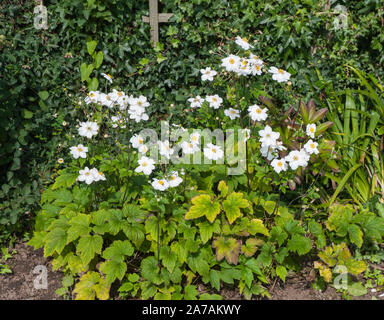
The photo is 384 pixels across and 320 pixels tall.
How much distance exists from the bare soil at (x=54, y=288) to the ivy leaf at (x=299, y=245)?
0.28m

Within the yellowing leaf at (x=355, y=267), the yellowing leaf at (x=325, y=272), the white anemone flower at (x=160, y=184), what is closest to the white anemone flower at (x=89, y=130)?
the white anemone flower at (x=160, y=184)

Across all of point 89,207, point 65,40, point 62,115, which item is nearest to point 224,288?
point 89,207

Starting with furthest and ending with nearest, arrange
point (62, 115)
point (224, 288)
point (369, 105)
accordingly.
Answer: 1. point (369, 105)
2. point (62, 115)
3. point (224, 288)

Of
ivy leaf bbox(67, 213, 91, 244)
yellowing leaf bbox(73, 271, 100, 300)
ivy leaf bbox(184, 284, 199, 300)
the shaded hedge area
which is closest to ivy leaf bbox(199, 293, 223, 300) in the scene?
ivy leaf bbox(184, 284, 199, 300)

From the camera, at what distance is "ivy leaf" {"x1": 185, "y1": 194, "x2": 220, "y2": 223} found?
2357 mm

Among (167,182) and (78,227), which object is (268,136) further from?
(78,227)

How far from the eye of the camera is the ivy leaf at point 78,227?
235 cm

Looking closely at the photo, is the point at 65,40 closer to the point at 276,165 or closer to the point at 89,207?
the point at 89,207

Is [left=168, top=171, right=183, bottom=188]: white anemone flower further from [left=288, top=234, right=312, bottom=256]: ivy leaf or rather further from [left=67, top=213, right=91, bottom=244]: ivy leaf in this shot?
[left=288, top=234, right=312, bottom=256]: ivy leaf

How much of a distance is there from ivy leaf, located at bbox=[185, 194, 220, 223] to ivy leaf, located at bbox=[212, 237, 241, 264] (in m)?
0.18

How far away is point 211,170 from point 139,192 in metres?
0.55

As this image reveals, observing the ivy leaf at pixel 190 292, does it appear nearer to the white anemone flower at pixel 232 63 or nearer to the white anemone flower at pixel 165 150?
the white anemone flower at pixel 165 150

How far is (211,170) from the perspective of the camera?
9.21ft

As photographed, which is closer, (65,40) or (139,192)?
(139,192)
